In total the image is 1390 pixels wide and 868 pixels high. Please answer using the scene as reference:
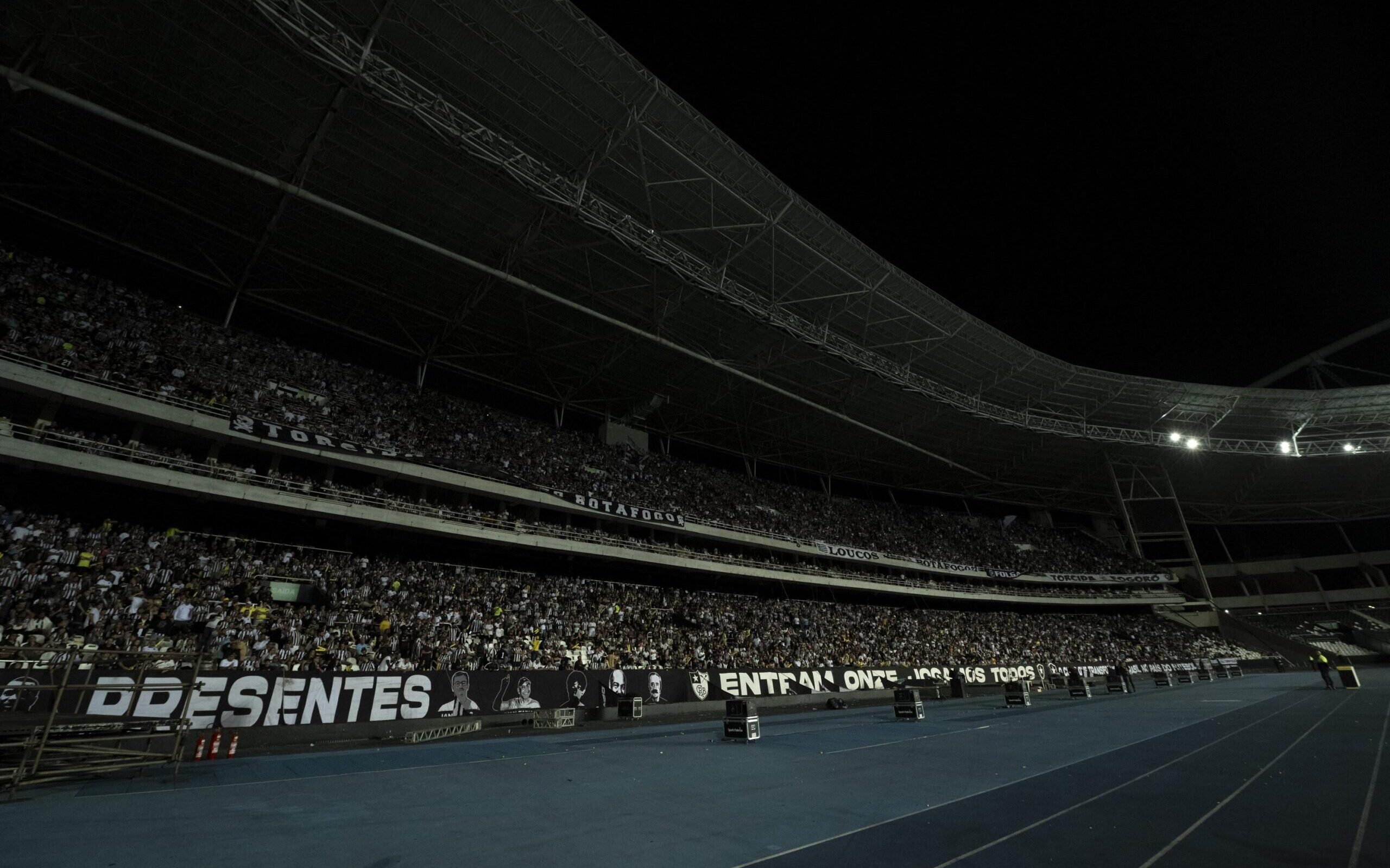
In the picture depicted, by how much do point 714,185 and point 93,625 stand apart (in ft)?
76.6

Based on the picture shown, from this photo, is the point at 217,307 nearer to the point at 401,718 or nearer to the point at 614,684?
the point at 401,718

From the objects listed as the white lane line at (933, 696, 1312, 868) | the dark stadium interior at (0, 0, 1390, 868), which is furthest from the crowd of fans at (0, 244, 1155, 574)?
the white lane line at (933, 696, 1312, 868)

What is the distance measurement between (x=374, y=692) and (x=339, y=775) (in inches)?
276

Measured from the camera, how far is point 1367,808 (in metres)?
6.09

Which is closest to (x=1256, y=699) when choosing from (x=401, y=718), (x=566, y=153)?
(x=401, y=718)

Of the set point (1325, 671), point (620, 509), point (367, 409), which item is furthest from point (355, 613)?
point (1325, 671)

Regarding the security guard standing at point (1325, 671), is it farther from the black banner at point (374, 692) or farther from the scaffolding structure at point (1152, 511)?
the scaffolding structure at point (1152, 511)

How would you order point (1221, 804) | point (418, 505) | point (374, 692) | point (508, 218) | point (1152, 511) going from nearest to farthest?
1. point (1221, 804)
2. point (374, 692)
3. point (418, 505)
4. point (508, 218)
5. point (1152, 511)

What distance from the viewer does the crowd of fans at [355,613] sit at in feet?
49.4

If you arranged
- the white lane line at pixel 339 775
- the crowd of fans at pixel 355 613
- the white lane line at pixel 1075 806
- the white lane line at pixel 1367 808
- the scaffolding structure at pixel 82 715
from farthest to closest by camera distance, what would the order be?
the crowd of fans at pixel 355 613
the white lane line at pixel 339 775
the scaffolding structure at pixel 82 715
the white lane line at pixel 1075 806
the white lane line at pixel 1367 808

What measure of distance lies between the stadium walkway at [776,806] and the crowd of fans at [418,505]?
10.6 metres

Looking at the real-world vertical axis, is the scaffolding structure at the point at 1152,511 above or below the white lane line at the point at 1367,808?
above

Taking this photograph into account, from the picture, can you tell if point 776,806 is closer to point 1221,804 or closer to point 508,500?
point 1221,804

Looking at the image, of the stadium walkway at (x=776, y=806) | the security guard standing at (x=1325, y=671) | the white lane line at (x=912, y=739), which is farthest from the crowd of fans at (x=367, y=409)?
the security guard standing at (x=1325, y=671)
